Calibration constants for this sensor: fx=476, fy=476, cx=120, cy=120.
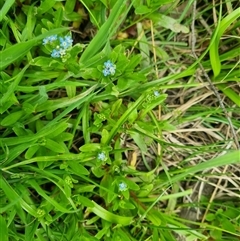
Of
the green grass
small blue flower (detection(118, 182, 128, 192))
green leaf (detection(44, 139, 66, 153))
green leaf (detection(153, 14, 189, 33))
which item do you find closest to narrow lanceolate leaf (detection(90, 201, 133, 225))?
the green grass

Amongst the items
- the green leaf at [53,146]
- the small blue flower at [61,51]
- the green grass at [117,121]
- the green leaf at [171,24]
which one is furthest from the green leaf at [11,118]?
the green leaf at [171,24]

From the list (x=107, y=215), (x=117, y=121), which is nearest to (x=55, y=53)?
(x=117, y=121)

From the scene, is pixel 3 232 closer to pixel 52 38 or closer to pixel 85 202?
pixel 85 202

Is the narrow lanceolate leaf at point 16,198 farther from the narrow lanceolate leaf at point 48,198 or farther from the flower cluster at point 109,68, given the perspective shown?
the flower cluster at point 109,68

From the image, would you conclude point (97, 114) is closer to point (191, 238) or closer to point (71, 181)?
point (71, 181)

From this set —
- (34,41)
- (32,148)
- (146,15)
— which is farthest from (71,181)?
(146,15)

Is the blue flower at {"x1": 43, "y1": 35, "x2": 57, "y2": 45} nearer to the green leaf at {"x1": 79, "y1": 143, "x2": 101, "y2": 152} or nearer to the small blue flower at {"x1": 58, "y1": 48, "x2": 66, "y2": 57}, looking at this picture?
the small blue flower at {"x1": 58, "y1": 48, "x2": 66, "y2": 57}
